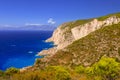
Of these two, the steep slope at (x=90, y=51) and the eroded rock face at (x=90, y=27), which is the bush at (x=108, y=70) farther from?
the eroded rock face at (x=90, y=27)

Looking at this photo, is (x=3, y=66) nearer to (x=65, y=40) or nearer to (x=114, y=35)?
(x=114, y=35)

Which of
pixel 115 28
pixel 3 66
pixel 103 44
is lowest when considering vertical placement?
pixel 3 66

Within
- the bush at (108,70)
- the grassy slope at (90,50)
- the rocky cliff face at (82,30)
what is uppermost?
the rocky cliff face at (82,30)

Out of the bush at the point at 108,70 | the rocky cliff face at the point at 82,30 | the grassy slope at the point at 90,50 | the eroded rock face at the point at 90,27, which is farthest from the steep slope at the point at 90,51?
the eroded rock face at the point at 90,27

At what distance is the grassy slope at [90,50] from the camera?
66.1 m

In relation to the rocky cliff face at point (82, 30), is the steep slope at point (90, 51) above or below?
below

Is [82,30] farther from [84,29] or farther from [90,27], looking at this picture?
[90,27]

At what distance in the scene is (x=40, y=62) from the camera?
2611 inches

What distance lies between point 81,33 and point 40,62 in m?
88.4

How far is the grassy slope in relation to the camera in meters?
66.1

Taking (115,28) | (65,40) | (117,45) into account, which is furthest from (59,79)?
(65,40)

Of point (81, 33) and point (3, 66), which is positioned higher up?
point (81, 33)

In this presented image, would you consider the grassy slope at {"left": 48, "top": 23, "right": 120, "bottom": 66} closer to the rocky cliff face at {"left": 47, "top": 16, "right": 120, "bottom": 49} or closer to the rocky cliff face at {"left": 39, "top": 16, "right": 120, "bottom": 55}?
the rocky cliff face at {"left": 39, "top": 16, "right": 120, "bottom": 55}

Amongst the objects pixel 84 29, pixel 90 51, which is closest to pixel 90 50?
pixel 90 51
